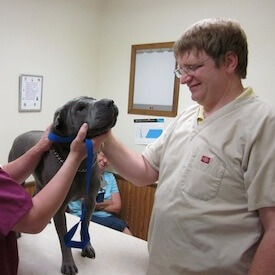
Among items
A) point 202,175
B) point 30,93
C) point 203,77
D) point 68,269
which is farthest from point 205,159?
point 30,93

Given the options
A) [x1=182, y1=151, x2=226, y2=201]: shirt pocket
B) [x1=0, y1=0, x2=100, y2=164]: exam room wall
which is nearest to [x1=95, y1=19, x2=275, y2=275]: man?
[x1=182, y1=151, x2=226, y2=201]: shirt pocket

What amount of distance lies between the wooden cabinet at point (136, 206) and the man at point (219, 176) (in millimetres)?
1621

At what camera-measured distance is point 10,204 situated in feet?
2.27

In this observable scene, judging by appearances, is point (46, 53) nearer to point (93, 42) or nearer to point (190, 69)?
point (93, 42)

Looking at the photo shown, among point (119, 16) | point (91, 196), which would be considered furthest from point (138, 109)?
point (91, 196)

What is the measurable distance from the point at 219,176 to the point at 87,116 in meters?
0.42

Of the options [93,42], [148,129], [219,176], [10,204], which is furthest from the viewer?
[93,42]

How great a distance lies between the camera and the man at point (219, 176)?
2.61 feet

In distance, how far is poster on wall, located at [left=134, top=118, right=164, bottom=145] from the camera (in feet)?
8.49

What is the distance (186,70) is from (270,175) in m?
0.38

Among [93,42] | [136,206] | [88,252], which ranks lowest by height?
[136,206]

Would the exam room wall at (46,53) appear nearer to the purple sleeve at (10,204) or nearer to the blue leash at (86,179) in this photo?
the blue leash at (86,179)

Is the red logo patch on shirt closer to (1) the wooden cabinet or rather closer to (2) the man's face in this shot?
(2) the man's face

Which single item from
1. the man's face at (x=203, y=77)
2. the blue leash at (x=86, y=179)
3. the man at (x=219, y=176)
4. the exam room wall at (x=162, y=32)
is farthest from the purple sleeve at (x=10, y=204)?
the exam room wall at (x=162, y=32)
